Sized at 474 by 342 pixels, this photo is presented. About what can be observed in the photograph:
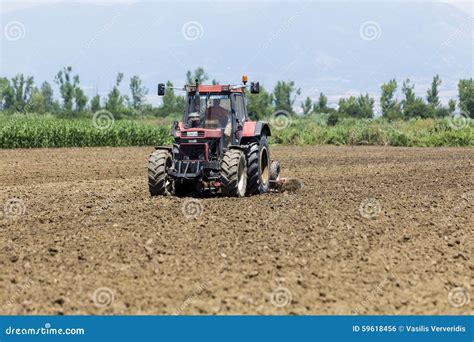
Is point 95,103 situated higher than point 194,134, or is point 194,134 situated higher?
point 95,103

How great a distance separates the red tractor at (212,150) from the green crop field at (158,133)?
2015cm

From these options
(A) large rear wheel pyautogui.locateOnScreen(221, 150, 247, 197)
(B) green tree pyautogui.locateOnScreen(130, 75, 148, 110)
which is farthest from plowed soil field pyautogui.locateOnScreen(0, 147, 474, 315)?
(B) green tree pyautogui.locateOnScreen(130, 75, 148, 110)

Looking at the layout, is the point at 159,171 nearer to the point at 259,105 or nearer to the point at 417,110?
the point at 259,105

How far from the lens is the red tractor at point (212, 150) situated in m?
12.3

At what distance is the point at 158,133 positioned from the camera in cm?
3622

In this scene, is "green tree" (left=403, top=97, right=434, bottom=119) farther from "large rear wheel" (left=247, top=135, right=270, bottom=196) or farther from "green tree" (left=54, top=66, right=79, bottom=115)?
"large rear wheel" (left=247, top=135, right=270, bottom=196)

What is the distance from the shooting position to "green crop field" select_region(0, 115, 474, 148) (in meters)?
32.2

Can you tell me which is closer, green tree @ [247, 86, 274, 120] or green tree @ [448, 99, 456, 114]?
green tree @ [247, 86, 274, 120]

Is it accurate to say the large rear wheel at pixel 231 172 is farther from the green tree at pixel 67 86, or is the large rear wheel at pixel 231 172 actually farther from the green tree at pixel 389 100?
the green tree at pixel 67 86

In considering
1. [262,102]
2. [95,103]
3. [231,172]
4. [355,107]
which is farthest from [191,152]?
[262,102]

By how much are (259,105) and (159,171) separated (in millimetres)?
70454

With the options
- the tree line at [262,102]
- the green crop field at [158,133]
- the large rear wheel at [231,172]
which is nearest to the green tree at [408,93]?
the tree line at [262,102]

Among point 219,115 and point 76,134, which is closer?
point 219,115

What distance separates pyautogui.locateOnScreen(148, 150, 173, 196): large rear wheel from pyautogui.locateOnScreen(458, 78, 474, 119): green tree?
74951 millimetres
